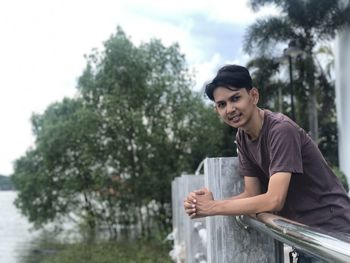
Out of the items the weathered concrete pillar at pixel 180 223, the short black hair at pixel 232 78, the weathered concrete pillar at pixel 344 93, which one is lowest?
the weathered concrete pillar at pixel 180 223

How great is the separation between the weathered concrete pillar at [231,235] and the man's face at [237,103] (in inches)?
7.5

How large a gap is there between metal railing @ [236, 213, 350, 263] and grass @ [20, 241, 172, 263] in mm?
9328

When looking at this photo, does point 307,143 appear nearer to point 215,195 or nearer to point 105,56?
point 215,195

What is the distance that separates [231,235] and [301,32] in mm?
19176

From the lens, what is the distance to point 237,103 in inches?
79.0

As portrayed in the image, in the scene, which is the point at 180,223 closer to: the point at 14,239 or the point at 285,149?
the point at 285,149

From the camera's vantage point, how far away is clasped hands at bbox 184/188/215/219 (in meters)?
1.90

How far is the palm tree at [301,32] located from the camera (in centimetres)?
1934

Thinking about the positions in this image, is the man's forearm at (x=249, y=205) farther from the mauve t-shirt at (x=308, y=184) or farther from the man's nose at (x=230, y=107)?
the man's nose at (x=230, y=107)

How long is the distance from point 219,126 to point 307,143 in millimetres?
17591

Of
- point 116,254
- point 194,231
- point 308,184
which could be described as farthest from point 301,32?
point 308,184

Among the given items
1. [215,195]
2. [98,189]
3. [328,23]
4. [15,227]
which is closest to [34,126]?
[15,227]

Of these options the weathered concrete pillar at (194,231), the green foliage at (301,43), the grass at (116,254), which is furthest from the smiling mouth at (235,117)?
the green foliage at (301,43)

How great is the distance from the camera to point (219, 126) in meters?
19.5
